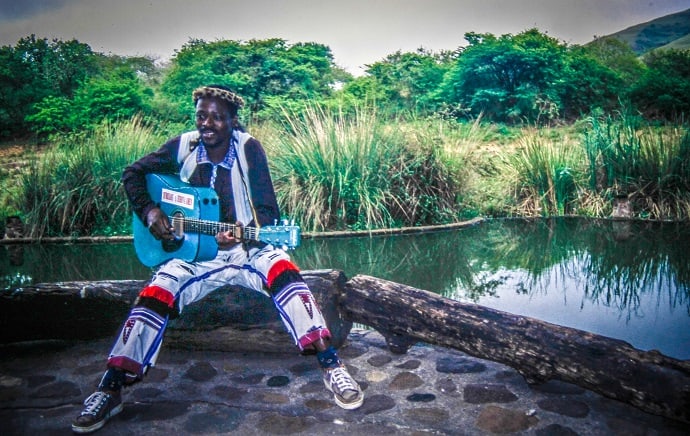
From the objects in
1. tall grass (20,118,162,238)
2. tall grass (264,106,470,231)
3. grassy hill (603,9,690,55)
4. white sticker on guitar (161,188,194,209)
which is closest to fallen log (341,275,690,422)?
white sticker on guitar (161,188,194,209)

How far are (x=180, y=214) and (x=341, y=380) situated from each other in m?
0.89

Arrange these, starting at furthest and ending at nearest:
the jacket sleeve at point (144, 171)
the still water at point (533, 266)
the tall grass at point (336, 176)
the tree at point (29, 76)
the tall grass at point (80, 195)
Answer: the tree at point (29, 76) → the tall grass at point (80, 195) → the tall grass at point (336, 176) → the still water at point (533, 266) → the jacket sleeve at point (144, 171)

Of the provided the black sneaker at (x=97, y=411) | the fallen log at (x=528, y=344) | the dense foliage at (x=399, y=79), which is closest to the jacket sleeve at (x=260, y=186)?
the fallen log at (x=528, y=344)

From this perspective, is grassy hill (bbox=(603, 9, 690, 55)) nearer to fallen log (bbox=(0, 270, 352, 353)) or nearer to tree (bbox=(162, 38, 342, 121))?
tree (bbox=(162, 38, 342, 121))

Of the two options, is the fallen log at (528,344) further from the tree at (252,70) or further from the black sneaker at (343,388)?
the tree at (252,70)

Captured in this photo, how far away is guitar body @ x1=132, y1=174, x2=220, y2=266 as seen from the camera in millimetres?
2090

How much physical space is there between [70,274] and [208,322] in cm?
227

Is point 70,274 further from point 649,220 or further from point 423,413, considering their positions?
point 649,220

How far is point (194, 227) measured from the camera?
6.85ft

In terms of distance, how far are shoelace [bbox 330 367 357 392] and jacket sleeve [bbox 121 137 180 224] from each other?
0.96 m

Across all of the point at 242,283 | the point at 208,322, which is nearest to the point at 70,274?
→ the point at 208,322

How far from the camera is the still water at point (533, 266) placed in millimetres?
2709

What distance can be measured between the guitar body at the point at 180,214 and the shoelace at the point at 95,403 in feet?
1.82

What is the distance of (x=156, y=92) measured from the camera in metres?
12.4
